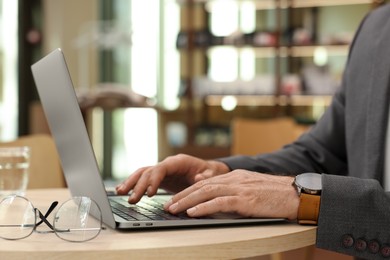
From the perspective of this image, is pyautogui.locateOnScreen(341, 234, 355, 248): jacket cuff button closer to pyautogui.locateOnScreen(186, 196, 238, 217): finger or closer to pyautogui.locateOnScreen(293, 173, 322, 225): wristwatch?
pyautogui.locateOnScreen(293, 173, 322, 225): wristwatch

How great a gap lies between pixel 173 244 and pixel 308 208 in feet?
0.90

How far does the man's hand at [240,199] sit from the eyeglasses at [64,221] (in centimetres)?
15

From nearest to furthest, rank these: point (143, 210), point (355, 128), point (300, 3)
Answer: point (143, 210) < point (355, 128) < point (300, 3)

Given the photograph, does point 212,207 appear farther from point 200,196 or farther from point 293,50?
point 293,50

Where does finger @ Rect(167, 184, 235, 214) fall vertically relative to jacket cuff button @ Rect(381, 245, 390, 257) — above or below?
above

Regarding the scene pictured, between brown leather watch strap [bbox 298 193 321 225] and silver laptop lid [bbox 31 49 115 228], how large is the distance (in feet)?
0.98

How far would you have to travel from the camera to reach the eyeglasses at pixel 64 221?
3.38ft

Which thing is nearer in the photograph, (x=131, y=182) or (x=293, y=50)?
(x=131, y=182)

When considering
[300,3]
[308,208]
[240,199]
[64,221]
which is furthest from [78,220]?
[300,3]

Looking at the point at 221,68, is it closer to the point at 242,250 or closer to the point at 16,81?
the point at 16,81

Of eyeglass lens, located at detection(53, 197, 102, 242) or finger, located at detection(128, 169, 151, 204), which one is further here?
finger, located at detection(128, 169, 151, 204)

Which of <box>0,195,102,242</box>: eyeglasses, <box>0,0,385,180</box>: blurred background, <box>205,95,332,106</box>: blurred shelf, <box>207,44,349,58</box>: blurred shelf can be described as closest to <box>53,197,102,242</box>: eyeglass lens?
<box>0,195,102,242</box>: eyeglasses

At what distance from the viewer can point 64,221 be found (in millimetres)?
1053

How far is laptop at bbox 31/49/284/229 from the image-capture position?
42.7 inches
